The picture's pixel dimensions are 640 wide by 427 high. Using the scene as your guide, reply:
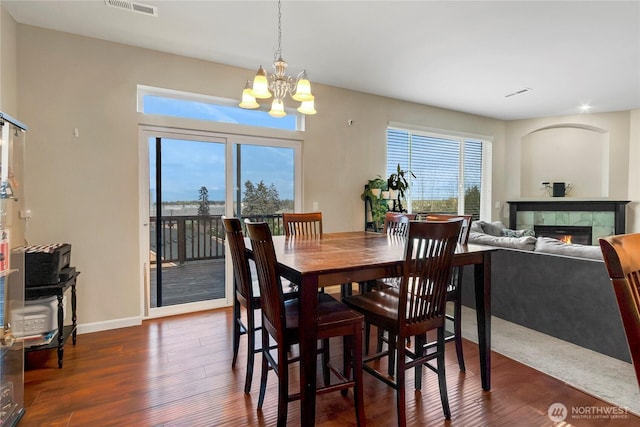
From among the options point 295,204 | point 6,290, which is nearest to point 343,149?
point 295,204

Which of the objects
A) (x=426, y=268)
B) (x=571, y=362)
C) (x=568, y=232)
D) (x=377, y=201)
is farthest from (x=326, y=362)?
(x=568, y=232)

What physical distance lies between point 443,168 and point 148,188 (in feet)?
15.4

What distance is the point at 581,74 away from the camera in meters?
3.97

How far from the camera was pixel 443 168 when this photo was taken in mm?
5754

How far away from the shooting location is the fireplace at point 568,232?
589 cm

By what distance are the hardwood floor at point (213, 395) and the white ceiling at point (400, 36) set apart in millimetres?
2807

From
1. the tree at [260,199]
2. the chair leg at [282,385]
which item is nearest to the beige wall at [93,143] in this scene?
the tree at [260,199]

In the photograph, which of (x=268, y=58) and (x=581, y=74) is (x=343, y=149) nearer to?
(x=268, y=58)

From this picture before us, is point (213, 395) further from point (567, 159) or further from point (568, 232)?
point (567, 159)

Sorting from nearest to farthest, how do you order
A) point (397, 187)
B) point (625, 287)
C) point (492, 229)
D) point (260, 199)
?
1. point (625, 287)
2. point (260, 199)
3. point (397, 187)
4. point (492, 229)

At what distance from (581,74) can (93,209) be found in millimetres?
5742

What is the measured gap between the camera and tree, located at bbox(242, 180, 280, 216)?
13.1ft

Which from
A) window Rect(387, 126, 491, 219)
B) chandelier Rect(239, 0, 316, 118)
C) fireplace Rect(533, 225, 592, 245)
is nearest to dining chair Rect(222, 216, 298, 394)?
chandelier Rect(239, 0, 316, 118)

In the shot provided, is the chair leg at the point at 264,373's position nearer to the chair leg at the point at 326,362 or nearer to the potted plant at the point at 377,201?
the chair leg at the point at 326,362
